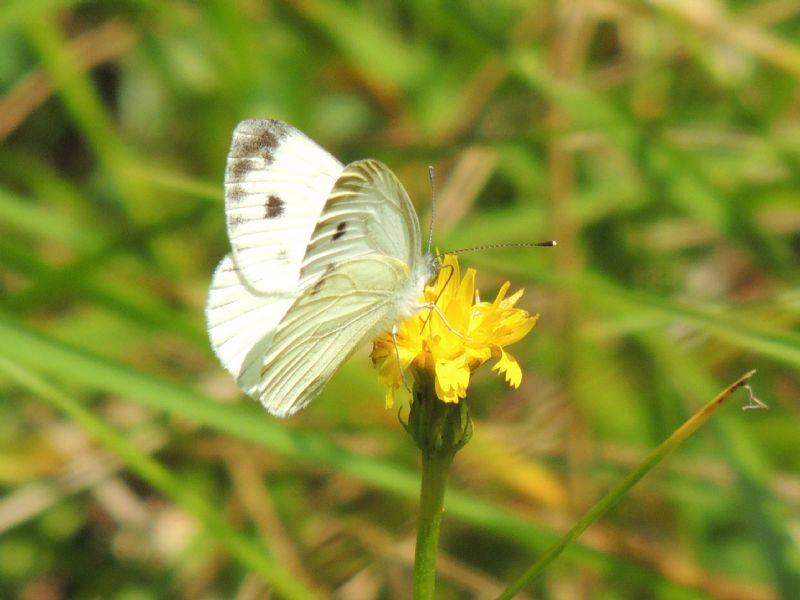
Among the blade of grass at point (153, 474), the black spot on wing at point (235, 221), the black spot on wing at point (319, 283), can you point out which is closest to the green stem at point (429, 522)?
the black spot on wing at point (319, 283)

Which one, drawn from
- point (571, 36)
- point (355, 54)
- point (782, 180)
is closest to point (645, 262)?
point (782, 180)

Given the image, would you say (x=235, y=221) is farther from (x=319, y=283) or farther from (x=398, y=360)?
(x=398, y=360)

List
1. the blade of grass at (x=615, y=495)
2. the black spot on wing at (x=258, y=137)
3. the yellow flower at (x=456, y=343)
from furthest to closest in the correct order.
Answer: the black spot on wing at (x=258, y=137)
the yellow flower at (x=456, y=343)
the blade of grass at (x=615, y=495)

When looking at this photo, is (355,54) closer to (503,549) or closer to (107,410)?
(107,410)

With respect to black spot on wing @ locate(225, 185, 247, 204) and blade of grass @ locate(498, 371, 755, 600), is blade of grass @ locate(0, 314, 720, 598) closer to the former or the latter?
black spot on wing @ locate(225, 185, 247, 204)

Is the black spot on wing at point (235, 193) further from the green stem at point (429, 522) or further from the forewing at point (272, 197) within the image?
the green stem at point (429, 522)
